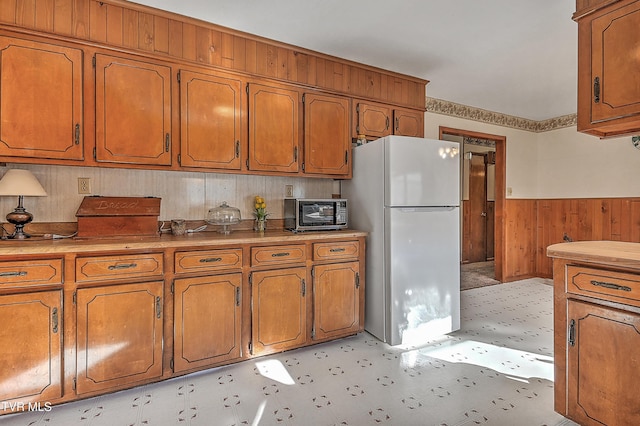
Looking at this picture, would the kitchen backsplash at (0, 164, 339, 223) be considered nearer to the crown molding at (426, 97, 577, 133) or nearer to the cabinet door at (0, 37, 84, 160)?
the cabinet door at (0, 37, 84, 160)

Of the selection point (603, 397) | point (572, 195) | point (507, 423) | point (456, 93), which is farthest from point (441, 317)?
point (572, 195)

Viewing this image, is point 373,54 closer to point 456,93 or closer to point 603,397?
point 456,93

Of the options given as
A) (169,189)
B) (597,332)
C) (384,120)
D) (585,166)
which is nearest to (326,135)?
(384,120)

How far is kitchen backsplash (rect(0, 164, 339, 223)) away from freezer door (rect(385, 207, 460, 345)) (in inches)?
37.9

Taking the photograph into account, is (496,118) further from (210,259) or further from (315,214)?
(210,259)

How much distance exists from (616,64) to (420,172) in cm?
130

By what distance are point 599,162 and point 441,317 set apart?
359 centimetres

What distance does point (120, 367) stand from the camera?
194 centimetres

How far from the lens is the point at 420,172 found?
266 cm

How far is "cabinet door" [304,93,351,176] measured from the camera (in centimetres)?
284

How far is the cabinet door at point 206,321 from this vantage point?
210cm

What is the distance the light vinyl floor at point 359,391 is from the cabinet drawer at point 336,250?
0.73m

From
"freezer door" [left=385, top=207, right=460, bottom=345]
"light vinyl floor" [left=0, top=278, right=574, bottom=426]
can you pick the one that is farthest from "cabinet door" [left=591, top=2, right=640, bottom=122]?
"light vinyl floor" [left=0, top=278, right=574, bottom=426]

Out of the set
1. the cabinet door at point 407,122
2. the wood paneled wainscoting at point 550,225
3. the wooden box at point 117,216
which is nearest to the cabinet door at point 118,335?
the wooden box at point 117,216
